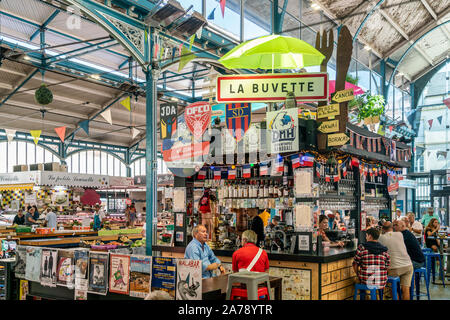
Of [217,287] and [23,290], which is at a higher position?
[217,287]

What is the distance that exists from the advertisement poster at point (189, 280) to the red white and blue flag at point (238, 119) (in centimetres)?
388

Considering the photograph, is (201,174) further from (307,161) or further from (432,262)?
(432,262)

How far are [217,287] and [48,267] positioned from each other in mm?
2030

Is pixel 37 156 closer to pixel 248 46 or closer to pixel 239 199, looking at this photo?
pixel 239 199

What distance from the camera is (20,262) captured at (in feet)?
18.0

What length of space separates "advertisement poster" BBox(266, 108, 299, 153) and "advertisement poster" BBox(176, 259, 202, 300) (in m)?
3.20

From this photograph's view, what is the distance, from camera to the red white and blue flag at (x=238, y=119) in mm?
7508

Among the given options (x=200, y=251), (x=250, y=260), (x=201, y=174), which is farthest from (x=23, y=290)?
(x=201, y=174)

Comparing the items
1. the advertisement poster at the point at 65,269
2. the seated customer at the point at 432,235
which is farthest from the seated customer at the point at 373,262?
the seated customer at the point at 432,235

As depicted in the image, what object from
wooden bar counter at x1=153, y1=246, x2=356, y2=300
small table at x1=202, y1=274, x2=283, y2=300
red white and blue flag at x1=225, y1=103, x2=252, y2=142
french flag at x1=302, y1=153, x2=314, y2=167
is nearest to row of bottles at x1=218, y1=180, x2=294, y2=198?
french flag at x1=302, y1=153, x2=314, y2=167

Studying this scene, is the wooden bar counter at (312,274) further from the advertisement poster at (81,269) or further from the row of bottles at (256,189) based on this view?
the advertisement poster at (81,269)

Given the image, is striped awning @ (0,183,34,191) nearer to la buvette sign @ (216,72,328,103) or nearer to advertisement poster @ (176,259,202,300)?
la buvette sign @ (216,72,328,103)

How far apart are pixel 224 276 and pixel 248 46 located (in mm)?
2858
